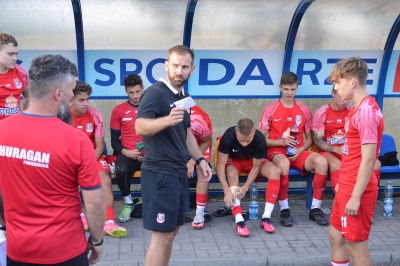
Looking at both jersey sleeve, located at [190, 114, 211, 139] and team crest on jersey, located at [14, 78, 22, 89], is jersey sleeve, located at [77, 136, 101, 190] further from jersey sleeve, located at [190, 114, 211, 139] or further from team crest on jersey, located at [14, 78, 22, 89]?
jersey sleeve, located at [190, 114, 211, 139]

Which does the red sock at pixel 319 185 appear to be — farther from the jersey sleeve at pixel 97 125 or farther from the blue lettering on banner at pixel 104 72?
the blue lettering on banner at pixel 104 72

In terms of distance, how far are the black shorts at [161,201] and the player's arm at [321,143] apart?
2.72 metres

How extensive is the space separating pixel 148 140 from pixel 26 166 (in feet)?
4.08

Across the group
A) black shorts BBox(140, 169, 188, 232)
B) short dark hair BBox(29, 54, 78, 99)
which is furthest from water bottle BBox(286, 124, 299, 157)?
short dark hair BBox(29, 54, 78, 99)

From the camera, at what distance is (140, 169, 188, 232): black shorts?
3.32m

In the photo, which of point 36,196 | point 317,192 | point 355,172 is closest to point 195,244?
point 317,192

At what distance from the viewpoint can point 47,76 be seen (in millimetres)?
2205

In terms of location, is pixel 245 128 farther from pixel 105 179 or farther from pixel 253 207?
pixel 105 179

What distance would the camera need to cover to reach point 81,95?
511cm

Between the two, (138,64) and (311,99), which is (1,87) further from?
(311,99)

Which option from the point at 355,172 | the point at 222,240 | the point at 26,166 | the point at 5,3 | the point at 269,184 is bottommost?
the point at 222,240

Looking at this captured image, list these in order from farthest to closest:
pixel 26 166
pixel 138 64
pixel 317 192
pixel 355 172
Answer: pixel 138 64 → pixel 317 192 → pixel 355 172 → pixel 26 166

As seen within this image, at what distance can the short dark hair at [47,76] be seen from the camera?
221 centimetres

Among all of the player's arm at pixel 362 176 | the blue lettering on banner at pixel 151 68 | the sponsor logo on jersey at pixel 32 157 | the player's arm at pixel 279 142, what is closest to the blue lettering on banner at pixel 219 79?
the blue lettering on banner at pixel 151 68
